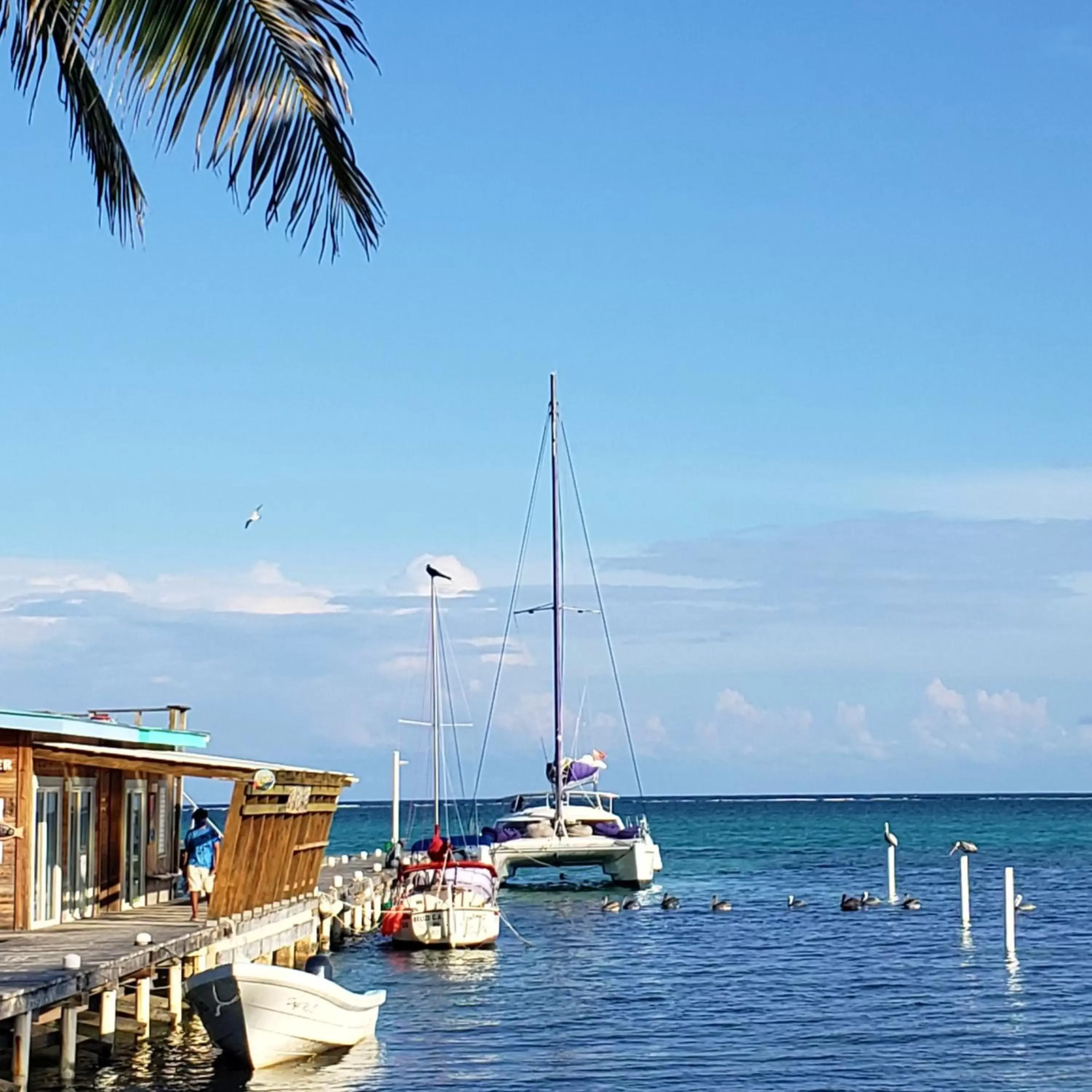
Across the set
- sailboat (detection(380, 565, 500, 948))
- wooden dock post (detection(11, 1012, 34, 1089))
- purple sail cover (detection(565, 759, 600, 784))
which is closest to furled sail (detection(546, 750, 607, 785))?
purple sail cover (detection(565, 759, 600, 784))

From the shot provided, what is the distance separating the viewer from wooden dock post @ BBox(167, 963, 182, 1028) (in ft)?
84.2

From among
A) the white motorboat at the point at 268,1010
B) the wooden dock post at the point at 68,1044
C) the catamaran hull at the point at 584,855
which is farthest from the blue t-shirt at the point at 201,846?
the catamaran hull at the point at 584,855

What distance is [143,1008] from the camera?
80.3ft

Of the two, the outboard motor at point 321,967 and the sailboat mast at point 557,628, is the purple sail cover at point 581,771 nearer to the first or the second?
the sailboat mast at point 557,628

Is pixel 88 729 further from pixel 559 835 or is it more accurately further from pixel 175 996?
pixel 559 835

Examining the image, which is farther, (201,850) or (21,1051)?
(201,850)

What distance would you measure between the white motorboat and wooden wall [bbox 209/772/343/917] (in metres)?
3.03

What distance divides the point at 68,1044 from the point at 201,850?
739 cm

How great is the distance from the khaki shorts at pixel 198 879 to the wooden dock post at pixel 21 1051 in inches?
305

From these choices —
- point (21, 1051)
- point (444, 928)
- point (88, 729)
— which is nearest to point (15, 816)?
point (88, 729)

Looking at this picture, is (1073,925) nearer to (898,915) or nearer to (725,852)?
(898,915)

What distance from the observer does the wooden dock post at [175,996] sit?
84.2 ft

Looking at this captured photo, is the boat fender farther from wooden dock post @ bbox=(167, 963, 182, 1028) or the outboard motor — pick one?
the outboard motor

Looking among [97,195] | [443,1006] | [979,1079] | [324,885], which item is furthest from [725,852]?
[97,195]
